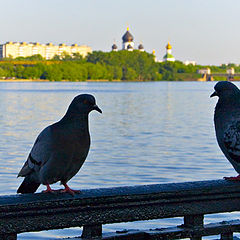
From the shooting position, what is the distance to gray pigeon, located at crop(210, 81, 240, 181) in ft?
10.6

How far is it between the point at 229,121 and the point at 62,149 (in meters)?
0.93

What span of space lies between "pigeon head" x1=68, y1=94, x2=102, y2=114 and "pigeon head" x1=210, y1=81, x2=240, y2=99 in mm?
801

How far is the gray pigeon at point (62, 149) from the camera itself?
2.88m

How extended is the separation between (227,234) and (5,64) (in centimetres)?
17670

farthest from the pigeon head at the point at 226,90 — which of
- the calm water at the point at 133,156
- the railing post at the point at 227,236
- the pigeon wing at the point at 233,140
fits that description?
the calm water at the point at 133,156

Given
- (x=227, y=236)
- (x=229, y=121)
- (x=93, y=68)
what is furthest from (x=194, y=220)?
(x=93, y=68)

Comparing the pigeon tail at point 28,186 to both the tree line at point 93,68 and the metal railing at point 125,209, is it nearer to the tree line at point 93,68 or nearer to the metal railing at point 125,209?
the metal railing at point 125,209

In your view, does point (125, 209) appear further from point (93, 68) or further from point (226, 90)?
point (93, 68)

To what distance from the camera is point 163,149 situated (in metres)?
19.6

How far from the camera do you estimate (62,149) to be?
2.89 meters

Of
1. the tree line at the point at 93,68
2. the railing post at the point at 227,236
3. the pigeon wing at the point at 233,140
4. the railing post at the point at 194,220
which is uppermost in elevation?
the pigeon wing at the point at 233,140

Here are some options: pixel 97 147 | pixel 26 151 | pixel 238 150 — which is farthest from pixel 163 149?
pixel 238 150

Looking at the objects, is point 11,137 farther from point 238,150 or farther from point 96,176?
point 238,150

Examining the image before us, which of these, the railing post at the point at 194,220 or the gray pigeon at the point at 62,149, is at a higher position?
the gray pigeon at the point at 62,149
